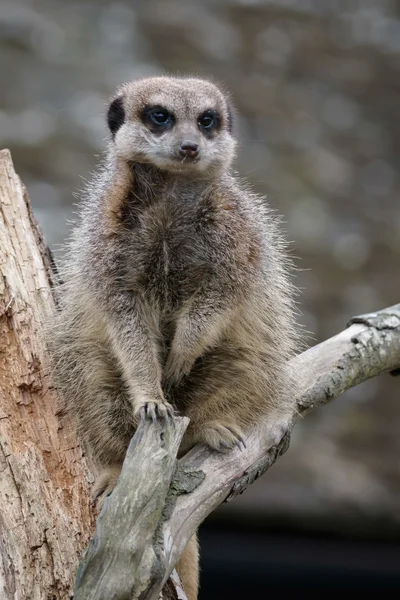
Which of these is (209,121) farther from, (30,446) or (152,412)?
(30,446)

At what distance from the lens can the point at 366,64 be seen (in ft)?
28.1

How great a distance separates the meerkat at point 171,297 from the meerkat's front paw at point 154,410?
12 cm

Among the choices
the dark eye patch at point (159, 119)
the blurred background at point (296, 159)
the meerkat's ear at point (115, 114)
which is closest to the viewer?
the dark eye patch at point (159, 119)

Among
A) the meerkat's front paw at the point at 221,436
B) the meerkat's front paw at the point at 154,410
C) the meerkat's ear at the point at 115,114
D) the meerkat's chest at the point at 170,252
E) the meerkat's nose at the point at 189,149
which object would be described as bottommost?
the meerkat's front paw at the point at 221,436

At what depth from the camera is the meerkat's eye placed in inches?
136

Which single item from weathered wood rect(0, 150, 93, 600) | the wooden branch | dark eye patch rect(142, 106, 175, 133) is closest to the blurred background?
the wooden branch

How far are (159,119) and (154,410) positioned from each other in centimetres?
121

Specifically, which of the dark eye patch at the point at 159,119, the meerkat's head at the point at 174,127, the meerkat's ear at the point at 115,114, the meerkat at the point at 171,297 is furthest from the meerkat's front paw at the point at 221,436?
the meerkat's ear at the point at 115,114

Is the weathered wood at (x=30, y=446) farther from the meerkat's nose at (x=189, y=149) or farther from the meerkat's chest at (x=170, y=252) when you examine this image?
the meerkat's nose at (x=189, y=149)

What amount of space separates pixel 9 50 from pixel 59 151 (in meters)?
1.28

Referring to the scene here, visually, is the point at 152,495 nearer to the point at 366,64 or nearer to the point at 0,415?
the point at 0,415

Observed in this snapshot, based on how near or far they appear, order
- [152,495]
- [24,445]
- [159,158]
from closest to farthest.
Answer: [152,495]
[24,445]
[159,158]

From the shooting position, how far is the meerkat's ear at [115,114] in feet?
11.8

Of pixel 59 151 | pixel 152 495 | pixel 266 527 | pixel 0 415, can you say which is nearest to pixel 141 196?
pixel 0 415
